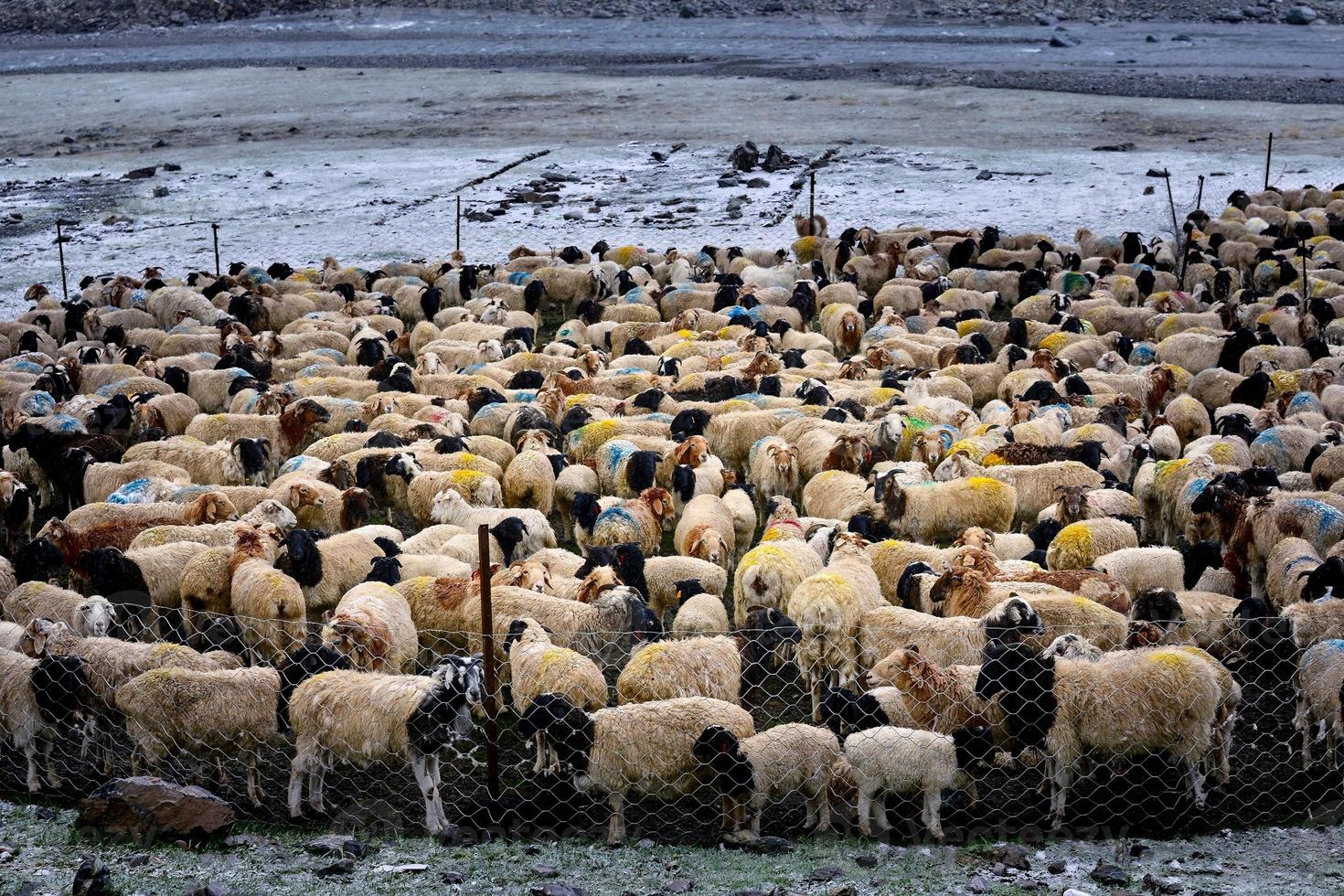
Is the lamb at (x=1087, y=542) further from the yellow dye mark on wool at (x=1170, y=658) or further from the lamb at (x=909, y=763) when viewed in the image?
the lamb at (x=909, y=763)

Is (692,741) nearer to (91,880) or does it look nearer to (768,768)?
(768,768)

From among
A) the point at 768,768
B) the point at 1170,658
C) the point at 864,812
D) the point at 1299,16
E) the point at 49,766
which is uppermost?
the point at 1299,16

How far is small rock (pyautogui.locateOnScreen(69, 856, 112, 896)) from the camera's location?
20.3 feet

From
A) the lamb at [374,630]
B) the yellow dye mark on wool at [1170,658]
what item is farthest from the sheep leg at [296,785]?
the yellow dye mark on wool at [1170,658]

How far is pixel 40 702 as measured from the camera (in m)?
7.70

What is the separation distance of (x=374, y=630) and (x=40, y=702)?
1998 mm

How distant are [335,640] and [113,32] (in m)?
60.2

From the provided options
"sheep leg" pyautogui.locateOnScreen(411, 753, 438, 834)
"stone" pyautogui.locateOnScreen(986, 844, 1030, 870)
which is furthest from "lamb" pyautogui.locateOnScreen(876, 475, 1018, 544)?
"sheep leg" pyautogui.locateOnScreen(411, 753, 438, 834)

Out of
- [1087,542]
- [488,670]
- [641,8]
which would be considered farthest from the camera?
[641,8]

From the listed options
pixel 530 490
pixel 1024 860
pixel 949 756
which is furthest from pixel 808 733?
pixel 530 490

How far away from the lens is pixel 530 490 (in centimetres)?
1179

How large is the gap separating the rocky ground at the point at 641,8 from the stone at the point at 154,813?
56902 millimetres

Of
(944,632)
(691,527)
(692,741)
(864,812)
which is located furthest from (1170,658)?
(691,527)

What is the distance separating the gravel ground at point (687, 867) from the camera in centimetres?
625
